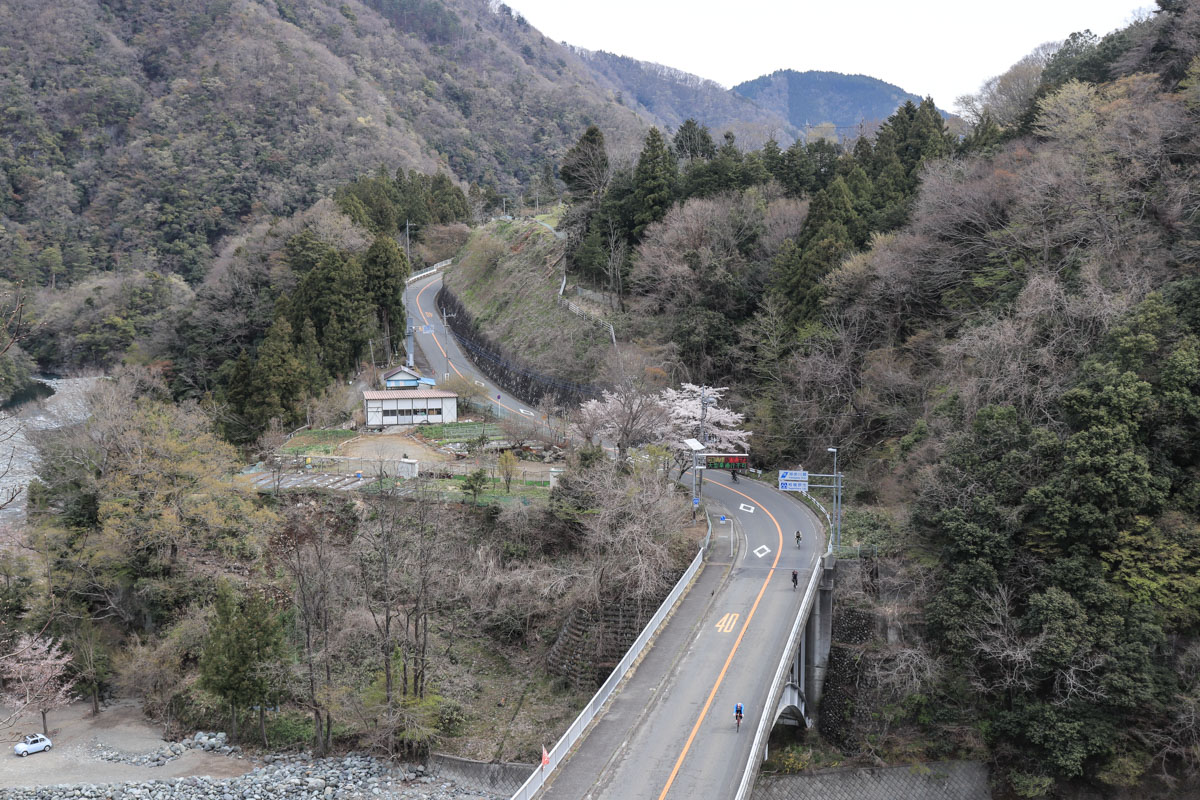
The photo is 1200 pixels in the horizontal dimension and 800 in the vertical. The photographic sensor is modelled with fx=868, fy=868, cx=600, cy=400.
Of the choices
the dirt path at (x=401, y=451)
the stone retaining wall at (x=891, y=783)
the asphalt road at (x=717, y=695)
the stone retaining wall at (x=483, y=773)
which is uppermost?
the dirt path at (x=401, y=451)

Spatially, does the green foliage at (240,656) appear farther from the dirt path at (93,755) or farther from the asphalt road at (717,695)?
the asphalt road at (717,695)

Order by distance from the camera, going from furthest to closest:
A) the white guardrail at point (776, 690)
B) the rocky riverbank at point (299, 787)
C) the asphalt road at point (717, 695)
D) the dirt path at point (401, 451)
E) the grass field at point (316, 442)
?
the grass field at point (316, 442) < the dirt path at point (401, 451) < the rocky riverbank at point (299, 787) < the asphalt road at point (717, 695) < the white guardrail at point (776, 690)

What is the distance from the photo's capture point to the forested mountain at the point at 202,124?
80.9 metres

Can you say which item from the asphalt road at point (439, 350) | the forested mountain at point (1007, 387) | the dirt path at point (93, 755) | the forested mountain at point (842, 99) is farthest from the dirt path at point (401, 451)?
the forested mountain at point (842, 99)

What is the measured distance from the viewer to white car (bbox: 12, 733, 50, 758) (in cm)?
2622

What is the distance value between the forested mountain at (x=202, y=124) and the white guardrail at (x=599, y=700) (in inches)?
2528

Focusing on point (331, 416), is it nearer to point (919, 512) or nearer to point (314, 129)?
point (919, 512)

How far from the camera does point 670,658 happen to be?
22.1 m

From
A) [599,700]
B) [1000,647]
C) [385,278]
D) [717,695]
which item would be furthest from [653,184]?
[599,700]

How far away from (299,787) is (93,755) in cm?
825

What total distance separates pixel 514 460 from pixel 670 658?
47.6 feet

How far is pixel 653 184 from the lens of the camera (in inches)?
1956

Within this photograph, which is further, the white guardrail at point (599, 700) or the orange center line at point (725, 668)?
the orange center line at point (725, 668)

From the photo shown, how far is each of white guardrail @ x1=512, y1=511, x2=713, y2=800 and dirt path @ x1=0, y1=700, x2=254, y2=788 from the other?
11186 millimetres
